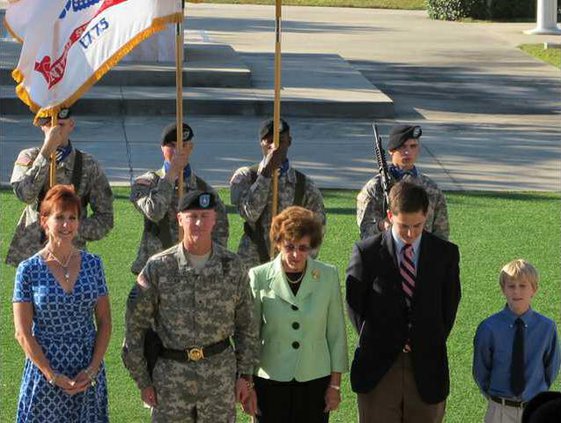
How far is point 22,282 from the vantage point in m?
6.78

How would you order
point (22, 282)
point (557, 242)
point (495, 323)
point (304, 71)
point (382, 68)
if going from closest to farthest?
1. point (22, 282)
2. point (495, 323)
3. point (557, 242)
4. point (304, 71)
5. point (382, 68)

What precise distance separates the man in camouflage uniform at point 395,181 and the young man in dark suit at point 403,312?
150cm

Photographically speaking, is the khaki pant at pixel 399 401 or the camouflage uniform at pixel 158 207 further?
the camouflage uniform at pixel 158 207

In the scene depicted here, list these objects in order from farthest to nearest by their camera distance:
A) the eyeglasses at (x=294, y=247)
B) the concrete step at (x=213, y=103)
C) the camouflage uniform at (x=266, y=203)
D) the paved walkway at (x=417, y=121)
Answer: the concrete step at (x=213, y=103), the paved walkway at (x=417, y=121), the camouflage uniform at (x=266, y=203), the eyeglasses at (x=294, y=247)

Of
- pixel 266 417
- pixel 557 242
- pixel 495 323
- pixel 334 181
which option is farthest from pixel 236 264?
pixel 334 181

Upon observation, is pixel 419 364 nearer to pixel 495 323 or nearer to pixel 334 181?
pixel 495 323

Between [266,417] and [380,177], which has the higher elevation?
[380,177]

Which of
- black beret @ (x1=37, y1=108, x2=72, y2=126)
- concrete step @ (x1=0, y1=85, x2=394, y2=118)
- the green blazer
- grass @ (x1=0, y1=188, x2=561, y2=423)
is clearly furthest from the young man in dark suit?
concrete step @ (x1=0, y1=85, x2=394, y2=118)

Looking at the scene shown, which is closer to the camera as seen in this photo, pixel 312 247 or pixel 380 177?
pixel 312 247

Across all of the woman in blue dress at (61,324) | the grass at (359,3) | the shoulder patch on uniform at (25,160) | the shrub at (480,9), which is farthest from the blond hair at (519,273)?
the grass at (359,3)

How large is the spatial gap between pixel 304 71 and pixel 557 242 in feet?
40.2

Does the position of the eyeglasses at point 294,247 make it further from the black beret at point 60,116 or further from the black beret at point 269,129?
the black beret at point 60,116

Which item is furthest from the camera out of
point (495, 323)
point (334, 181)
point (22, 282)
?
point (334, 181)

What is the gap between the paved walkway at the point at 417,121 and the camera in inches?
650
